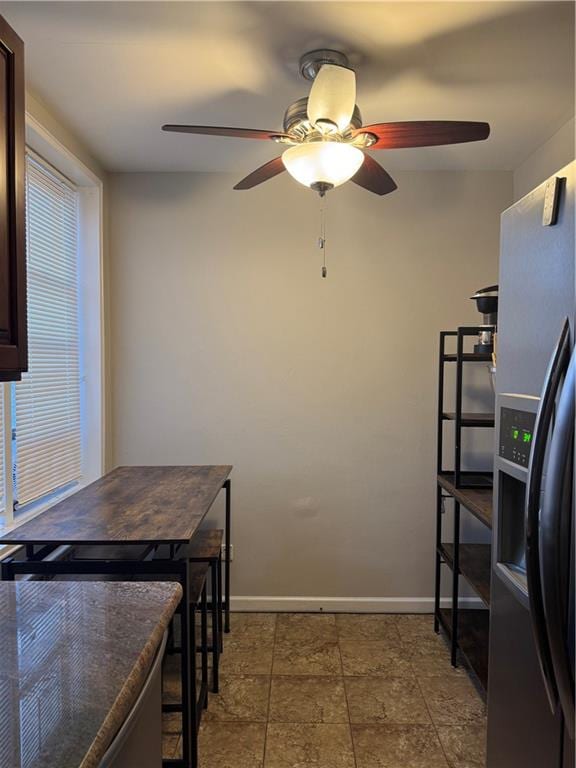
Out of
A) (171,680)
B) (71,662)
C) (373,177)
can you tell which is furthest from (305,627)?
(373,177)

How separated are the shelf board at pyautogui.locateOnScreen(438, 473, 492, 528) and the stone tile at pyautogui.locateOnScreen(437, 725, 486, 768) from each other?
89 cm

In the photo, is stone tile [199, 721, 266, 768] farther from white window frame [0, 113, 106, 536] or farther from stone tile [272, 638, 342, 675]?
white window frame [0, 113, 106, 536]

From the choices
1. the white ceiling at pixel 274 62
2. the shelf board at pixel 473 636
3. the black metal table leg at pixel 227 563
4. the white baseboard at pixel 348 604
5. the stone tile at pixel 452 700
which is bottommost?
the stone tile at pixel 452 700

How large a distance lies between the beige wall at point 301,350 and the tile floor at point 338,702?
13.6 inches

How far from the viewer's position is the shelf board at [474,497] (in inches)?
80.5

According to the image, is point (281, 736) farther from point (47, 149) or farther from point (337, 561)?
point (47, 149)

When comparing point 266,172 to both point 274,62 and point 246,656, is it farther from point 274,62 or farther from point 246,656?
point 246,656

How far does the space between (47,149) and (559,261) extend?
7.58ft

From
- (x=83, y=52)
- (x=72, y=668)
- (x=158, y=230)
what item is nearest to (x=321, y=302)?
(x=158, y=230)

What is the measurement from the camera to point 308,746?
2000 mm

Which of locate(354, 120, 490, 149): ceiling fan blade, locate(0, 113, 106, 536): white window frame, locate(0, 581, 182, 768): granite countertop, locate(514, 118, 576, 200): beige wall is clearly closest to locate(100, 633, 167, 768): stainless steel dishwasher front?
locate(0, 581, 182, 768): granite countertop

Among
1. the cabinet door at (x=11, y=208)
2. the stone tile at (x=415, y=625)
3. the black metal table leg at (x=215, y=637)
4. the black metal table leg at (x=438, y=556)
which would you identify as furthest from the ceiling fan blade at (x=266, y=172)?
the stone tile at (x=415, y=625)

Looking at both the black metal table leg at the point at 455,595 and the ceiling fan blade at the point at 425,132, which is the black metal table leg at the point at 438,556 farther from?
the ceiling fan blade at the point at 425,132

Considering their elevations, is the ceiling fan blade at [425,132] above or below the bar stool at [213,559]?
above
